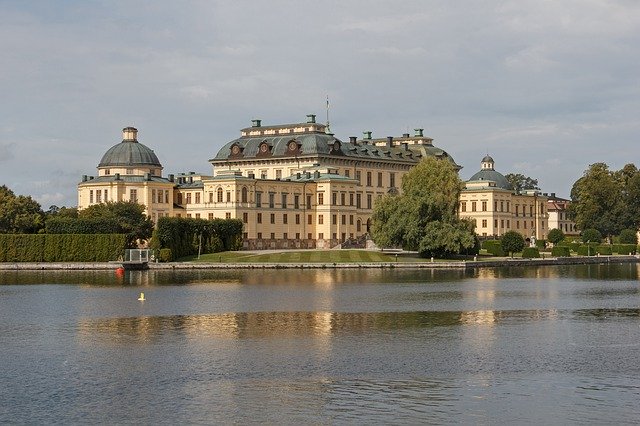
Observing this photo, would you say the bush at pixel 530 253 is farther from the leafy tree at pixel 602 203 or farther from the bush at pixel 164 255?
the bush at pixel 164 255

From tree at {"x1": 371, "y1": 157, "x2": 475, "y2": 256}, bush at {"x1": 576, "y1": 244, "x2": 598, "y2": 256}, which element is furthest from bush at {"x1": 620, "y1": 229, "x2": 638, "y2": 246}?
tree at {"x1": 371, "y1": 157, "x2": 475, "y2": 256}

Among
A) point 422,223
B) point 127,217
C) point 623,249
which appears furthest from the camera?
point 623,249

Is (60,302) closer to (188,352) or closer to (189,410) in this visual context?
(188,352)

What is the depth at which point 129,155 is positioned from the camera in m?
147

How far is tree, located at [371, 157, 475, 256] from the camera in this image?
119 meters

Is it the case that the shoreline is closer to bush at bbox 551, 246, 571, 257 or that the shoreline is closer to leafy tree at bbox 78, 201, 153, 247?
leafy tree at bbox 78, 201, 153, 247

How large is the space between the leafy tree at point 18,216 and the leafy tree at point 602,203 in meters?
80.3

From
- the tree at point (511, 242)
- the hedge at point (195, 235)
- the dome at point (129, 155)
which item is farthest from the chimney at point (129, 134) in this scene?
the tree at point (511, 242)

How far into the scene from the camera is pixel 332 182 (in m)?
146

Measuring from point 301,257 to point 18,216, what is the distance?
34.7 meters

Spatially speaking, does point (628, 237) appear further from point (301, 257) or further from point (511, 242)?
point (301, 257)

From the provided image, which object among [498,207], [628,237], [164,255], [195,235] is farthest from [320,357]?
[498,207]

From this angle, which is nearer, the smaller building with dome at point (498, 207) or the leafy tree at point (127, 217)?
the leafy tree at point (127, 217)

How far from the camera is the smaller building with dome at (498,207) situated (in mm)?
179125
